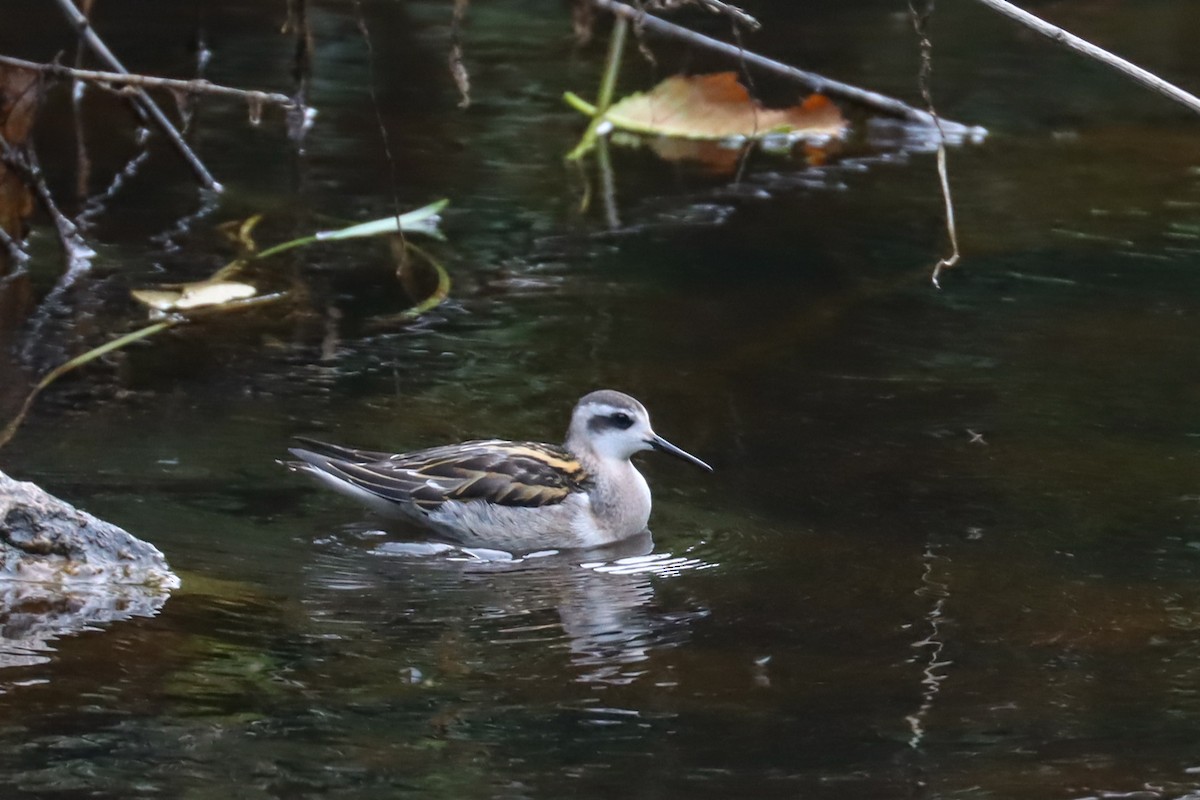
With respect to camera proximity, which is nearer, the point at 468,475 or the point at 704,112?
the point at 468,475

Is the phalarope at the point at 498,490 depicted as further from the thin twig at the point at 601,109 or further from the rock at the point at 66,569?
the thin twig at the point at 601,109

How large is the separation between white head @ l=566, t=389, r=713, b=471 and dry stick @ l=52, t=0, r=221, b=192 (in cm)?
397

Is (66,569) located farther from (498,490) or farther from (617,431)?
(617,431)

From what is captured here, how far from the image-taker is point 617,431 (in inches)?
316

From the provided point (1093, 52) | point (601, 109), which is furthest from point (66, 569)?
point (601, 109)

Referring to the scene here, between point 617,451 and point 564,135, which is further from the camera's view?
point 564,135

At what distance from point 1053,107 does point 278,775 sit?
11432mm

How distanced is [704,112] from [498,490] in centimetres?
710

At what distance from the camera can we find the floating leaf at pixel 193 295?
10172 mm

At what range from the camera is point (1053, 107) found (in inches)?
601

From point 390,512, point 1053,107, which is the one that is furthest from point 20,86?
point 1053,107

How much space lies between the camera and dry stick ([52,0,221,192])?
10.7 m

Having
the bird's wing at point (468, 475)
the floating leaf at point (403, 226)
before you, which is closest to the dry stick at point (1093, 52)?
the bird's wing at point (468, 475)

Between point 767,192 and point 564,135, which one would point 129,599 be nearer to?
point 767,192
